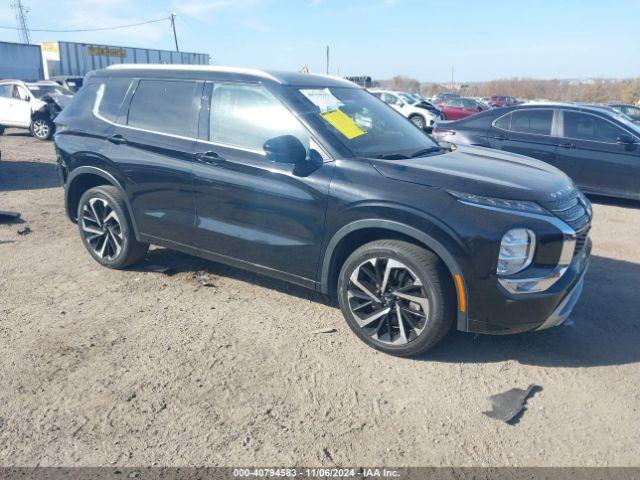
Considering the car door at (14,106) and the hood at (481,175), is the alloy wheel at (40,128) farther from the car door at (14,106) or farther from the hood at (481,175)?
the hood at (481,175)

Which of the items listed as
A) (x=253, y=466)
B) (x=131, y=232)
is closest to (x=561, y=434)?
(x=253, y=466)

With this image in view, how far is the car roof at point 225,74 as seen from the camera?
4.01m

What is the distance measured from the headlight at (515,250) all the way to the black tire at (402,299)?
359mm

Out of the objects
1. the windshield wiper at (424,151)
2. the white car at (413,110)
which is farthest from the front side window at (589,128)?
the white car at (413,110)

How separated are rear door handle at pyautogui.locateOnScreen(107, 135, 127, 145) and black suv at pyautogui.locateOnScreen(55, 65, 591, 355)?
0.01 metres

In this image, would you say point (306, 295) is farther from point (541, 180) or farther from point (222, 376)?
point (541, 180)

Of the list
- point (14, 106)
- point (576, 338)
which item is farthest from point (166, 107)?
point (14, 106)

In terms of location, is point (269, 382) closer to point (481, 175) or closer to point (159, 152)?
point (481, 175)

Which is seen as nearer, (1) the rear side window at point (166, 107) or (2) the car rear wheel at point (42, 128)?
(1) the rear side window at point (166, 107)

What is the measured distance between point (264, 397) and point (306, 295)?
152 cm

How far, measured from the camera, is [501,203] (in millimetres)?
3182

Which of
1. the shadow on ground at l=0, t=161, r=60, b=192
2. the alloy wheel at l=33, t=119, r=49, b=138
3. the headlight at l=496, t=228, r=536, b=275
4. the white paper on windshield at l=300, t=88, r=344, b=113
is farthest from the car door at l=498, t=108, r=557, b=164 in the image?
the alloy wheel at l=33, t=119, r=49, b=138

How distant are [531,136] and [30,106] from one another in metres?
13.3

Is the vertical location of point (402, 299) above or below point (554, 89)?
below
